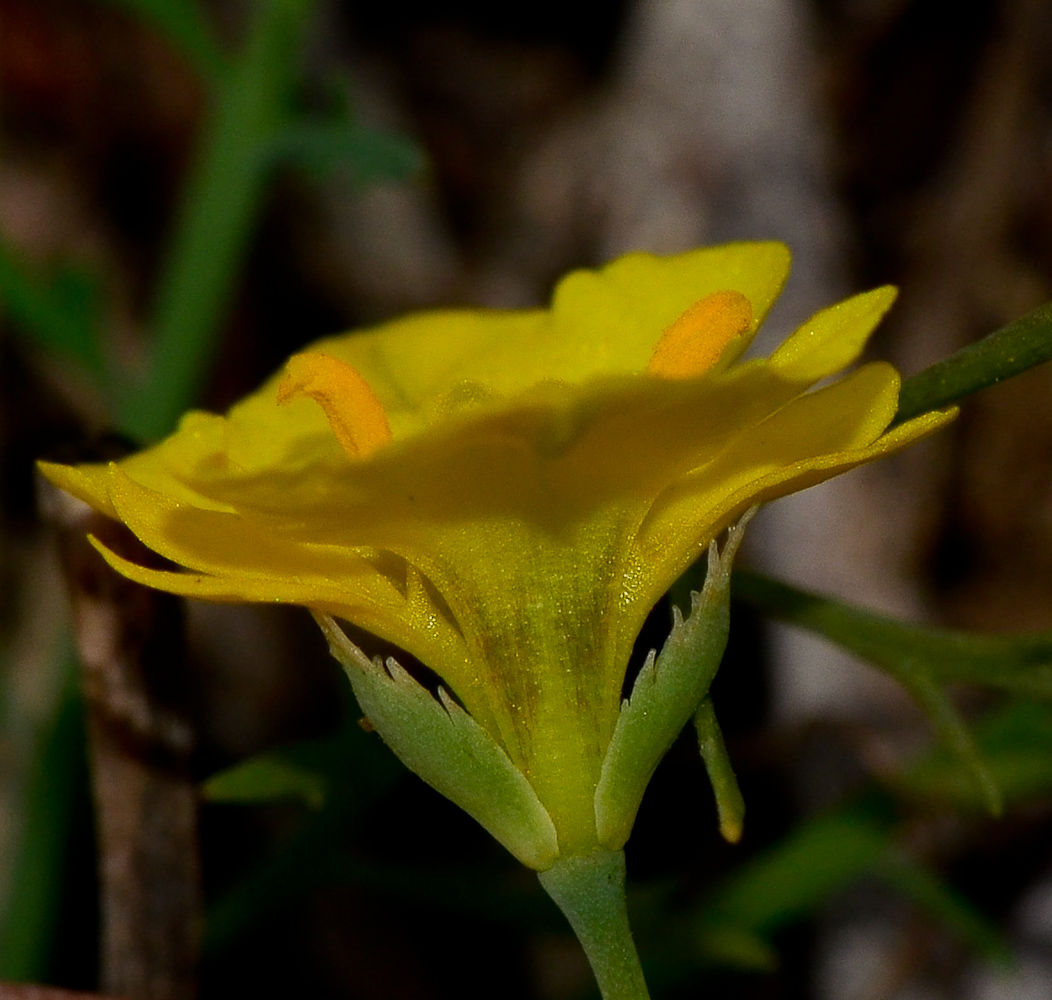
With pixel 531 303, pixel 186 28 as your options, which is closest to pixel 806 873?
pixel 186 28

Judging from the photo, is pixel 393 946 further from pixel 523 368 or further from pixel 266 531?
pixel 266 531

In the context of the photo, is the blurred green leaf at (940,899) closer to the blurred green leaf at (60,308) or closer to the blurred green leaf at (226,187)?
the blurred green leaf at (226,187)

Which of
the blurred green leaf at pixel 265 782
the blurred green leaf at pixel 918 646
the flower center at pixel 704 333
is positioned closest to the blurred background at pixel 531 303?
the blurred green leaf at pixel 265 782

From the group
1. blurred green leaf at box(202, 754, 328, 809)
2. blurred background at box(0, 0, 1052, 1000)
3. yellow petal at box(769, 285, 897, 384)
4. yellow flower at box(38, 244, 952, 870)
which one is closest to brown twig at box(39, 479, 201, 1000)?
blurred green leaf at box(202, 754, 328, 809)

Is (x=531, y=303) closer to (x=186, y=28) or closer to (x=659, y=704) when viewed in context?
(x=186, y=28)

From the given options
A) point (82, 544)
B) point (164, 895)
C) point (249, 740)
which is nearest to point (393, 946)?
point (249, 740)

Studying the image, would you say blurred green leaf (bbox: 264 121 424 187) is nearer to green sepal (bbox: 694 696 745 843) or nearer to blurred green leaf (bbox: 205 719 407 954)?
blurred green leaf (bbox: 205 719 407 954)

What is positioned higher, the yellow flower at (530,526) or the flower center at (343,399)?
the flower center at (343,399)
